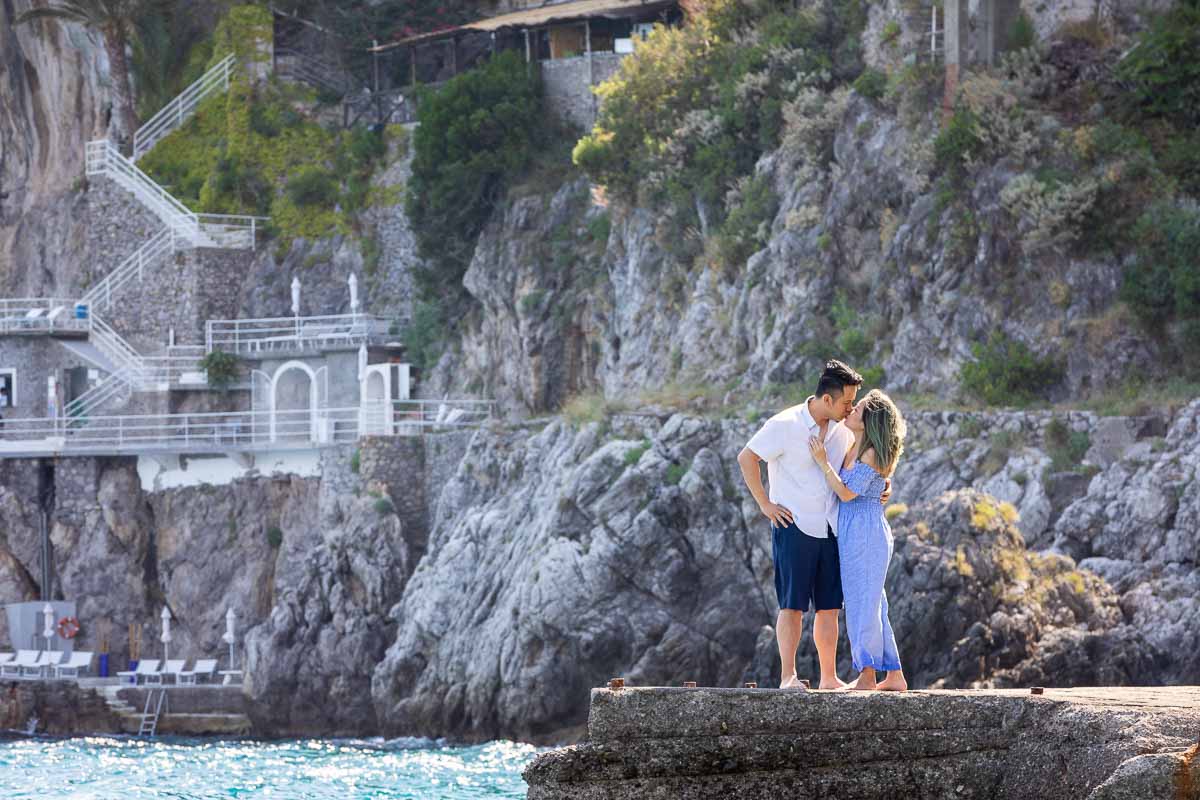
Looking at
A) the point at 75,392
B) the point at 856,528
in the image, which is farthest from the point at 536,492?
the point at 856,528

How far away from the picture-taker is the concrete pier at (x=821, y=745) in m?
11.7

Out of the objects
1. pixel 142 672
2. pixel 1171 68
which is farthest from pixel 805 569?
pixel 142 672

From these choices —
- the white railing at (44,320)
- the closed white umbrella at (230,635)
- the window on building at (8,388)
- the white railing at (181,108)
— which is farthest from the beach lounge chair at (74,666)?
the white railing at (181,108)

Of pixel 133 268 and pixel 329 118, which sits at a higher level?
pixel 329 118

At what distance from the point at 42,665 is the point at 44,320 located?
9633 mm

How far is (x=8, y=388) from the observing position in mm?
52156

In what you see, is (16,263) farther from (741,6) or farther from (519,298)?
(741,6)

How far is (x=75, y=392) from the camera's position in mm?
52344

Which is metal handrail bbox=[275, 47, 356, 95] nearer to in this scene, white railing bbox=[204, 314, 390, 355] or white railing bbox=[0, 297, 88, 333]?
white railing bbox=[204, 314, 390, 355]

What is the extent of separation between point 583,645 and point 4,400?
2395 centimetres

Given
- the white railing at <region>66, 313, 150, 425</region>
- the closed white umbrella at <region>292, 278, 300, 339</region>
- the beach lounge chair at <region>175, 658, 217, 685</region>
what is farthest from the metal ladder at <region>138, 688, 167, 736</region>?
the closed white umbrella at <region>292, 278, 300, 339</region>

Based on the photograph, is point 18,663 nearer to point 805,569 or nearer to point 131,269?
point 131,269

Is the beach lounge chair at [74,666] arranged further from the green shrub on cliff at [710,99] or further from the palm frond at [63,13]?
the palm frond at [63,13]

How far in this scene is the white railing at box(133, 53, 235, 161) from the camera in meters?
54.3
